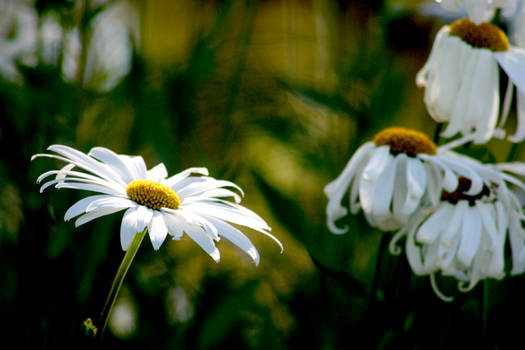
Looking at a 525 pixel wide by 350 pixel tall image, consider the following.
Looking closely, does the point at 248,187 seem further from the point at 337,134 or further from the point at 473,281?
the point at 473,281

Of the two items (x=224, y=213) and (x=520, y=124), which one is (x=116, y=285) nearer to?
(x=224, y=213)

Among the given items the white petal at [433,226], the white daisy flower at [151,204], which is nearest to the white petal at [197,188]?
the white daisy flower at [151,204]

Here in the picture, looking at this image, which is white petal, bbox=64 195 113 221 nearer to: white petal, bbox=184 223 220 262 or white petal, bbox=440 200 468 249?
white petal, bbox=184 223 220 262

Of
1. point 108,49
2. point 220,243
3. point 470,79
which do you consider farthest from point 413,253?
point 108,49

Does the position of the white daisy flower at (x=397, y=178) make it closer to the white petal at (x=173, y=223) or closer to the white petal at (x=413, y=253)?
the white petal at (x=413, y=253)

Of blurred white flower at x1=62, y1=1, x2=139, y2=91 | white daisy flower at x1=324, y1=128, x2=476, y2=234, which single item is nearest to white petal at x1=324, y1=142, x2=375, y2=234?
white daisy flower at x1=324, y1=128, x2=476, y2=234

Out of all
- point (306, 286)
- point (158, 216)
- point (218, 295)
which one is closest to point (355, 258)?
point (306, 286)
